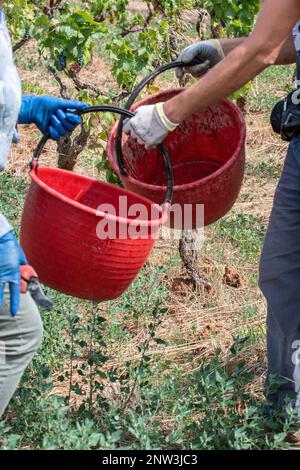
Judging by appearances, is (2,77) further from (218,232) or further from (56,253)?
(218,232)

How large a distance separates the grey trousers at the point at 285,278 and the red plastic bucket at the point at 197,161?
19 centimetres

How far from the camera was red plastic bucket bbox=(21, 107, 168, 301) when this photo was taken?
2.56 metres

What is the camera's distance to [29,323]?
8.27 feet

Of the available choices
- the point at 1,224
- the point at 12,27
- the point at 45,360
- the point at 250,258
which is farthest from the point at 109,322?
the point at 12,27

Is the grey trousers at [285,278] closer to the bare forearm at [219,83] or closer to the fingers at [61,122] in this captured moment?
the bare forearm at [219,83]

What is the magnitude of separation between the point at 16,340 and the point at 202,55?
50.0 inches

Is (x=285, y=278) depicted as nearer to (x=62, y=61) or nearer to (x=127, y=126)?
(x=127, y=126)

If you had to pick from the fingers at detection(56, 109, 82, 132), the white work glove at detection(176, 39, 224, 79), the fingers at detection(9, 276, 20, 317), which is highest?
the white work glove at detection(176, 39, 224, 79)

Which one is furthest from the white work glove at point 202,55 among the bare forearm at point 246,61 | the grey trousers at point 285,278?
the grey trousers at point 285,278

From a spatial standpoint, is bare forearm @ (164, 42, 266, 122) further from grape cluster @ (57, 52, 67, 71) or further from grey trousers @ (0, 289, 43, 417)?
grape cluster @ (57, 52, 67, 71)

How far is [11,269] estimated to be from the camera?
243 centimetres

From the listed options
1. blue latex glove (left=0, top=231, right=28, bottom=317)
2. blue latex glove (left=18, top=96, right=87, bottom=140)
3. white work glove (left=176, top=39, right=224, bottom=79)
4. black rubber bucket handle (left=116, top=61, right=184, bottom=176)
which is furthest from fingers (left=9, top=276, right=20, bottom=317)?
white work glove (left=176, top=39, right=224, bottom=79)

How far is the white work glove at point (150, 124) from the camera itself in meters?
2.79

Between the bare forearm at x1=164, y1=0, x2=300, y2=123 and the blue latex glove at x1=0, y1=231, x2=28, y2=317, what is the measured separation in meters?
0.71
